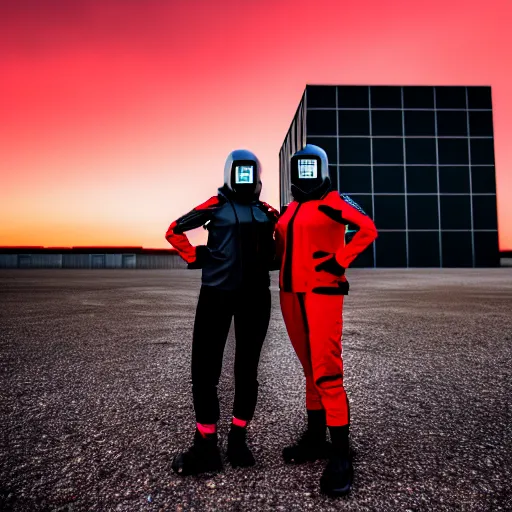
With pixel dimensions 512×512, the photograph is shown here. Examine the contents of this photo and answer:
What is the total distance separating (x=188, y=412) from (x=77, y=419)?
0.73 meters

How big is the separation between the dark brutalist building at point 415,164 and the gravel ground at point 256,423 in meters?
32.0

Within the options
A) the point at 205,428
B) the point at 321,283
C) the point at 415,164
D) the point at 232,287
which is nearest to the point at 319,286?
the point at 321,283

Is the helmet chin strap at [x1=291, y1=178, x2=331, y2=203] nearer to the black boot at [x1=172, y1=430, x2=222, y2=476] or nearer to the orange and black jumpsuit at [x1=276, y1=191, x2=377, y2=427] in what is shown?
the orange and black jumpsuit at [x1=276, y1=191, x2=377, y2=427]

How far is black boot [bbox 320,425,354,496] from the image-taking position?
2.08 meters

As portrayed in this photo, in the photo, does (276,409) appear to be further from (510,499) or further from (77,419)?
(510,499)

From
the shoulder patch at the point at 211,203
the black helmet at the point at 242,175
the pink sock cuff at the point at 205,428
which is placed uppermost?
the black helmet at the point at 242,175

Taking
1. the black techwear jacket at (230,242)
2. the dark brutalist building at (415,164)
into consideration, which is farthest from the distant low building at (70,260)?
the black techwear jacket at (230,242)

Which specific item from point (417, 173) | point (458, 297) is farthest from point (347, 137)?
point (458, 297)

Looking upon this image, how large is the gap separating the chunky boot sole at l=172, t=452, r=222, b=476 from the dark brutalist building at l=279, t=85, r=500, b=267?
116 feet

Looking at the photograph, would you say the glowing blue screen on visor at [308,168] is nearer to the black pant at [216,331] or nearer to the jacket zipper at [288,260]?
the jacket zipper at [288,260]

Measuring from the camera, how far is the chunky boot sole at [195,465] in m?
2.28

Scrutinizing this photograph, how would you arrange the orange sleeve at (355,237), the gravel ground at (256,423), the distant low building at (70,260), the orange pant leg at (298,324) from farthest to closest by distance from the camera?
1. the distant low building at (70,260)
2. the orange pant leg at (298,324)
3. the orange sleeve at (355,237)
4. the gravel ground at (256,423)

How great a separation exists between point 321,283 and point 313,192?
50 centimetres

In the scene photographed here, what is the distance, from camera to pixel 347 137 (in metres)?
37.0
